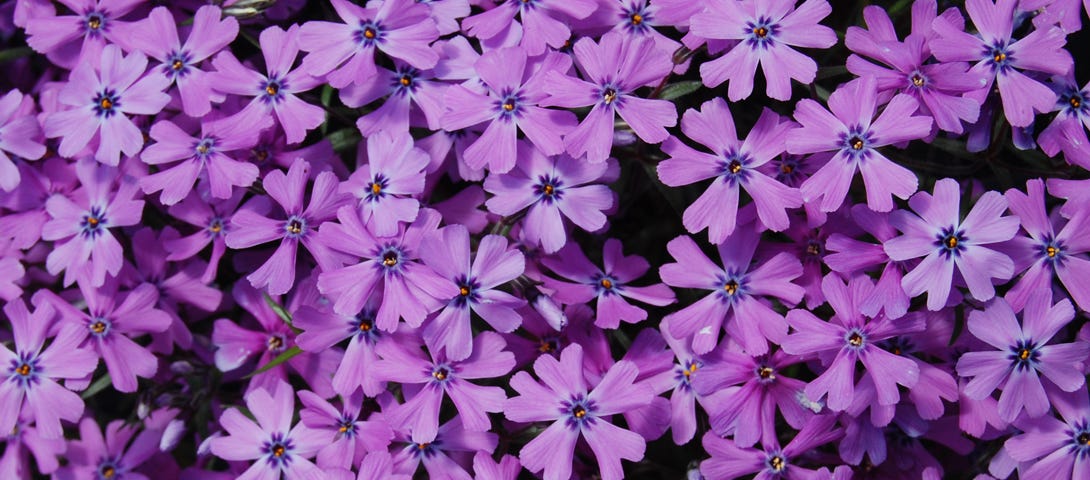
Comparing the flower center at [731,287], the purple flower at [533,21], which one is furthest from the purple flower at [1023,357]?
the purple flower at [533,21]

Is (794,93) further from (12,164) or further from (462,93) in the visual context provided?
(12,164)

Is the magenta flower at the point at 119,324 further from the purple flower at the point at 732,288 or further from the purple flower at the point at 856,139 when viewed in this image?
the purple flower at the point at 856,139

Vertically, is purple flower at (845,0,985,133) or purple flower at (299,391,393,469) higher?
purple flower at (845,0,985,133)

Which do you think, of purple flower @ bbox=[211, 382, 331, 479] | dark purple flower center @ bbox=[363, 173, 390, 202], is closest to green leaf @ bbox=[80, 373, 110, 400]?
purple flower @ bbox=[211, 382, 331, 479]

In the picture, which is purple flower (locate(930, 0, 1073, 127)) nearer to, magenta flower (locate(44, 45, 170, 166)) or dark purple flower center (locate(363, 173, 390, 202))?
dark purple flower center (locate(363, 173, 390, 202))

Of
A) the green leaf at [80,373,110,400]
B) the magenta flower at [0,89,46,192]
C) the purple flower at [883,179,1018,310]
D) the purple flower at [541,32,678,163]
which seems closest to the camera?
the purple flower at [883,179,1018,310]

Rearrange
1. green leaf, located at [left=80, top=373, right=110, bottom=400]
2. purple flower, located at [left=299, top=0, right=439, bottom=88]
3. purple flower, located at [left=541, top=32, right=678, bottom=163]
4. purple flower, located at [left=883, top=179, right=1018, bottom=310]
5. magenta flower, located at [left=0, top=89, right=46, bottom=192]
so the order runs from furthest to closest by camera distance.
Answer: green leaf, located at [left=80, top=373, right=110, bottom=400]
magenta flower, located at [left=0, top=89, right=46, bottom=192]
purple flower, located at [left=299, top=0, right=439, bottom=88]
purple flower, located at [left=541, top=32, right=678, bottom=163]
purple flower, located at [left=883, top=179, right=1018, bottom=310]

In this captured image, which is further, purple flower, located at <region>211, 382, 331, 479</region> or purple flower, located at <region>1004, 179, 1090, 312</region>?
purple flower, located at <region>211, 382, 331, 479</region>
